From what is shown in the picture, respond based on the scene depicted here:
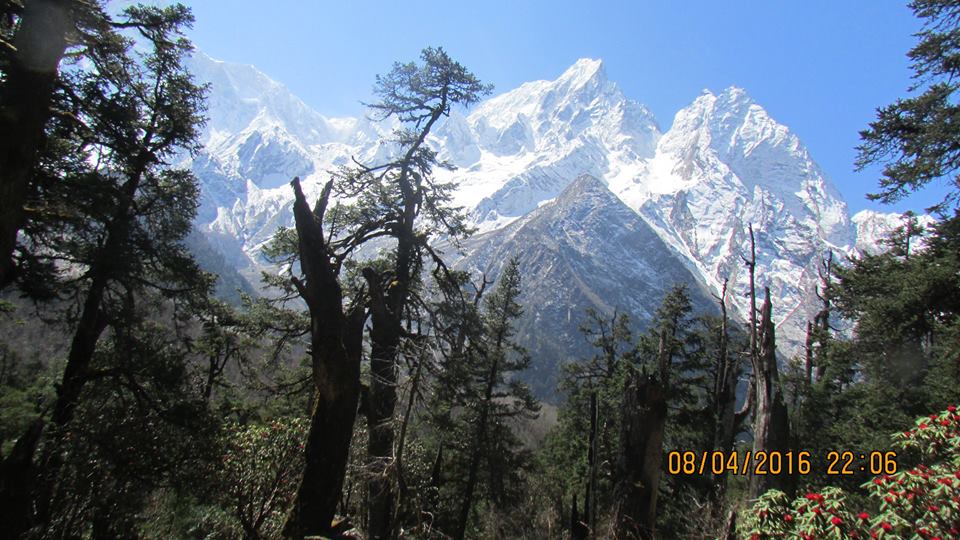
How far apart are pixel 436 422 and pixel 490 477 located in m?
6.62

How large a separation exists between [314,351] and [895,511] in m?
7.01

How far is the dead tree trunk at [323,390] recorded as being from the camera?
665cm

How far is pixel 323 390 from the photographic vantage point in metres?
6.94

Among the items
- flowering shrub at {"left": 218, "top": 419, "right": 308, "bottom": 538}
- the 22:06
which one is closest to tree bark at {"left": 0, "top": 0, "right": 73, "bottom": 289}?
flowering shrub at {"left": 218, "top": 419, "right": 308, "bottom": 538}

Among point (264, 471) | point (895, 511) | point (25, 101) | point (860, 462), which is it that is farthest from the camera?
point (860, 462)

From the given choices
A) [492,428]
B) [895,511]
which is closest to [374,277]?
[895,511]

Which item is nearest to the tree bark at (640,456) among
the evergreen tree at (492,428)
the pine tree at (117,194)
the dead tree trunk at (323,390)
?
the dead tree trunk at (323,390)

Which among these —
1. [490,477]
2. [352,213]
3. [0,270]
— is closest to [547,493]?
[490,477]

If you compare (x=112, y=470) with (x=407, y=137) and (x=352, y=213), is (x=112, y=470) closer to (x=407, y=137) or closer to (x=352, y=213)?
(x=352, y=213)

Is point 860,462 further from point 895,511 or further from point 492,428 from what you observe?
point 895,511

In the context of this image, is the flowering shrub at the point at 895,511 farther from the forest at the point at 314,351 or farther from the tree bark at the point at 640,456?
the tree bark at the point at 640,456

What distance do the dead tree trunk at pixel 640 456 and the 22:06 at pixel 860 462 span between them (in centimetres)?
918

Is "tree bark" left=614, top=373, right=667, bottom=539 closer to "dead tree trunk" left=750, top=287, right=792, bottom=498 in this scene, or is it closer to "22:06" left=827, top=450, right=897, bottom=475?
"dead tree trunk" left=750, top=287, right=792, bottom=498

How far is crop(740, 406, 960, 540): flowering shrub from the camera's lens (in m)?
5.34
